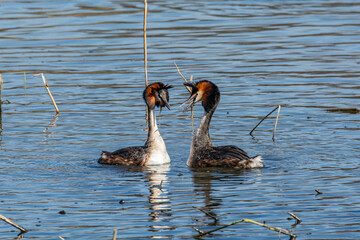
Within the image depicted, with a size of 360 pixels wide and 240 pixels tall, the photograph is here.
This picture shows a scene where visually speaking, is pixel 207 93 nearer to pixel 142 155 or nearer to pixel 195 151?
pixel 195 151

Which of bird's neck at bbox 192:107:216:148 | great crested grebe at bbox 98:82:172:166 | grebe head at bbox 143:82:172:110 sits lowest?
great crested grebe at bbox 98:82:172:166

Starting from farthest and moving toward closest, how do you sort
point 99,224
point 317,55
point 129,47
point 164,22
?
point 164,22 < point 129,47 < point 317,55 < point 99,224

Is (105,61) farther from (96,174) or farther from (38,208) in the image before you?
(38,208)

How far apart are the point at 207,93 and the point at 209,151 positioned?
1.17 m

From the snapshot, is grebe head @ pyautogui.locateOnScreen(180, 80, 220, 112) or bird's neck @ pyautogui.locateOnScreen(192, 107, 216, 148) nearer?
bird's neck @ pyautogui.locateOnScreen(192, 107, 216, 148)

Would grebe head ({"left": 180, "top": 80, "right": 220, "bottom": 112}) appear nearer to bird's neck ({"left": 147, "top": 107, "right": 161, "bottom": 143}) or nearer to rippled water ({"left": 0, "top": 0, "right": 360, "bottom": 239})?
bird's neck ({"left": 147, "top": 107, "right": 161, "bottom": 143})

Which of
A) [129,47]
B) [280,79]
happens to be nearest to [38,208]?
[280,79]

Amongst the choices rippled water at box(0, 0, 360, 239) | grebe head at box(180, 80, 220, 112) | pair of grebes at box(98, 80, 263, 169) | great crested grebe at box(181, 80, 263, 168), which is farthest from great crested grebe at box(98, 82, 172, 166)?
grebe head at box(180, 80, 220, 112)

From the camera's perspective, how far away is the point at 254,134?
54.0ft

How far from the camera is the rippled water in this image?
1108 cm

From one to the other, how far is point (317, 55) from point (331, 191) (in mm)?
12225

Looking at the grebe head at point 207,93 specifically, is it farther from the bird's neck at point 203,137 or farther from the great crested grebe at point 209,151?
the bird's neck at point 203,137

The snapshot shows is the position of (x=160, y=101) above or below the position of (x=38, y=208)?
above

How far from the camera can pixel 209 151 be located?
1414cm
